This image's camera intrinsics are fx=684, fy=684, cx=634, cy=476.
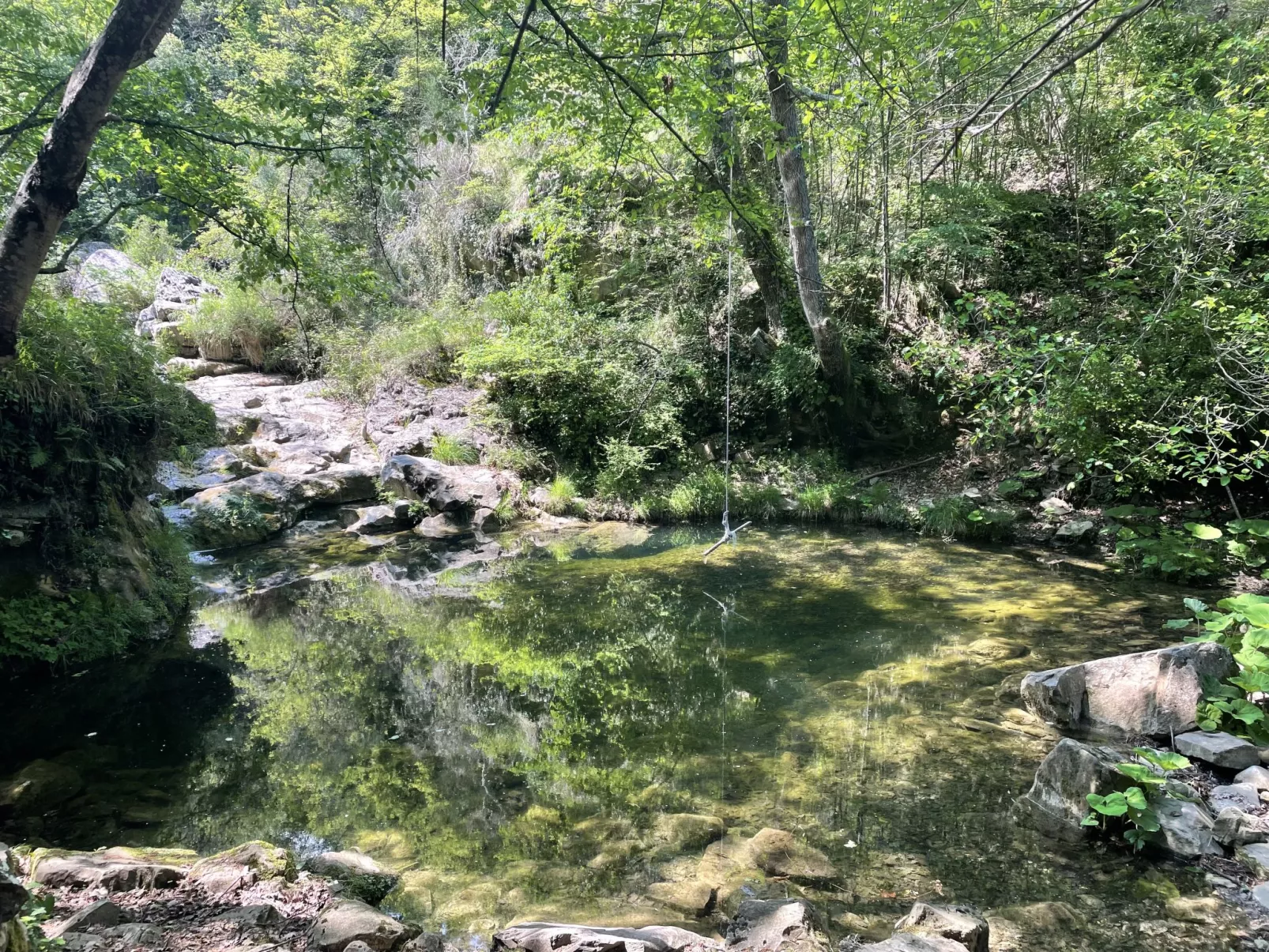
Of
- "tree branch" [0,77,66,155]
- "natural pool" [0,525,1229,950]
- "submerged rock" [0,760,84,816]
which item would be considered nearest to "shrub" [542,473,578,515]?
"natural pool" [0,525,1229,950]

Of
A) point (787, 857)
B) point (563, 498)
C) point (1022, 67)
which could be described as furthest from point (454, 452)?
point (1022, 67)

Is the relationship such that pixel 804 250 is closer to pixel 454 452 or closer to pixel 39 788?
pixel 454 452

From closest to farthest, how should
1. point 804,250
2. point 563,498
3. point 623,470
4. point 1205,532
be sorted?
point 1205,532, point 804,250, point 623,470, point 563,498

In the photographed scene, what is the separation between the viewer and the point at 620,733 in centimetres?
467

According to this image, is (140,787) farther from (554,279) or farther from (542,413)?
(554,279)

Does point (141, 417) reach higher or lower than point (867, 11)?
lower

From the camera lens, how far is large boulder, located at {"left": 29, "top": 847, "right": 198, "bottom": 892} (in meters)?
2.80

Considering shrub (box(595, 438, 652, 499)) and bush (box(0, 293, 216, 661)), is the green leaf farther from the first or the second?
bush (box(0, 293, 216, 661))

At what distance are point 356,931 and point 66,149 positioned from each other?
10.5 ft

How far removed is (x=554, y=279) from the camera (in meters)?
14.2

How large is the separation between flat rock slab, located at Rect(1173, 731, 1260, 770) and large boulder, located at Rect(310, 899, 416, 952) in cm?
403

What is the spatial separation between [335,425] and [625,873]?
1324cm

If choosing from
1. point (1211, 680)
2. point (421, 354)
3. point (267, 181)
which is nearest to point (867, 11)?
point (1211, 680)

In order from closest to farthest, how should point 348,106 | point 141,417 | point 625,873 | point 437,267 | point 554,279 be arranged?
point 625,873 → point 348,106 → point 141,417 → point 554,279 → point 437,267
